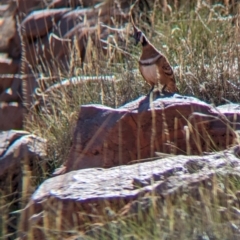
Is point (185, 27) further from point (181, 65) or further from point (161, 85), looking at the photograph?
point (161, 85)

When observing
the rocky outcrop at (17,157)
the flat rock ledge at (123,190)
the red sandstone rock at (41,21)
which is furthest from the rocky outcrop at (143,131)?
the red sandstone rock at (41,21)

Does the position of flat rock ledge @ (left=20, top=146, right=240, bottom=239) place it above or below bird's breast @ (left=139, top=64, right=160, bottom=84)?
below

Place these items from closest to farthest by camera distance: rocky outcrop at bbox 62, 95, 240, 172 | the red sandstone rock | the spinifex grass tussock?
1. rocky outcrop at bbox 62, 95, 240, 172
2. the spinifex grass tussock
3. the red sandstone rock

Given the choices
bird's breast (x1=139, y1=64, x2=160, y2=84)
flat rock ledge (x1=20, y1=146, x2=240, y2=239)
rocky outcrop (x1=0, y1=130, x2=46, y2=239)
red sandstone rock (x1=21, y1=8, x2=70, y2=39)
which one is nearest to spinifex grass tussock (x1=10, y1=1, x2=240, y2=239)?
rocky outcrop (x1=0, y1=130, x2=46, y2=239)

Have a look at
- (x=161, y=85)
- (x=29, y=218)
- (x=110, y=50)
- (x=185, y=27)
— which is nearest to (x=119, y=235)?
(x=29, y=218)

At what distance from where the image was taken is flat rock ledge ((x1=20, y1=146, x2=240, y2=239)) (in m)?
3.52

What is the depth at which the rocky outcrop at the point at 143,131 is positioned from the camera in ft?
15.7

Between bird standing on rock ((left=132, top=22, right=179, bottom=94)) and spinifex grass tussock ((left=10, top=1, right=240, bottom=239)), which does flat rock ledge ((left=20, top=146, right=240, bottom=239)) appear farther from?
bird standing on rock ((left=132, top=22, right=179, bottom=94))

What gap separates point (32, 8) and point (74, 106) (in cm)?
362

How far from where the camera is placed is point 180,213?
3.31m

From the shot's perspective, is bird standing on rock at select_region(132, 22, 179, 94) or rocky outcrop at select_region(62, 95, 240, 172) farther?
bird standing on rock at select_region(132, 22, 179, 94)

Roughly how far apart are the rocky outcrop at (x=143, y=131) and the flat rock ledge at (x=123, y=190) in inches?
27.3

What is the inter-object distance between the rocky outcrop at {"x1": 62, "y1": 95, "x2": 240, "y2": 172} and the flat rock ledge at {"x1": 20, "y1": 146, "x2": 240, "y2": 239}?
2.27 ft

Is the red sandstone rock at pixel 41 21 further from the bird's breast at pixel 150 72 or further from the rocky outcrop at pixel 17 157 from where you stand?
the bird's breast at pixel 150 72
